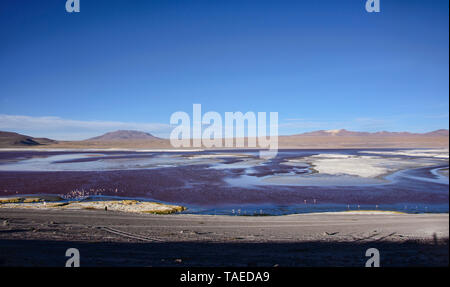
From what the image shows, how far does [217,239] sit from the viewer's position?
285 inches

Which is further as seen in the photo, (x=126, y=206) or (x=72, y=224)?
(x=126, y=206)

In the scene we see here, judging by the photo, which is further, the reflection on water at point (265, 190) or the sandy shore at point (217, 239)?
the reflection on water at point (265, 190)

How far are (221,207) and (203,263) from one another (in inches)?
267

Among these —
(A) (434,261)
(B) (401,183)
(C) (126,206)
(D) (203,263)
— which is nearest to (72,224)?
(C) (126,206)

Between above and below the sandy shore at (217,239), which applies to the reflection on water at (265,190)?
below

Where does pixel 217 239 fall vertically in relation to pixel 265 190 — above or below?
above

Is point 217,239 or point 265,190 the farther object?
point 265,190

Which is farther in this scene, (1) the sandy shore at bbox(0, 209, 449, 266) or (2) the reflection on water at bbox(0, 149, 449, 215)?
(2) the reflection on water at bbox(0, 149, 449, 215)

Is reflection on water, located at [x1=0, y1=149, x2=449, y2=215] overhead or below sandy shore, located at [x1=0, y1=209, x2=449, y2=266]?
below

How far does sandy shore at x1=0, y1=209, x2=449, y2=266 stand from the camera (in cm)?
552

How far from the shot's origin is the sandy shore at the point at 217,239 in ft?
18.1

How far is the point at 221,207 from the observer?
12156 millimetres
